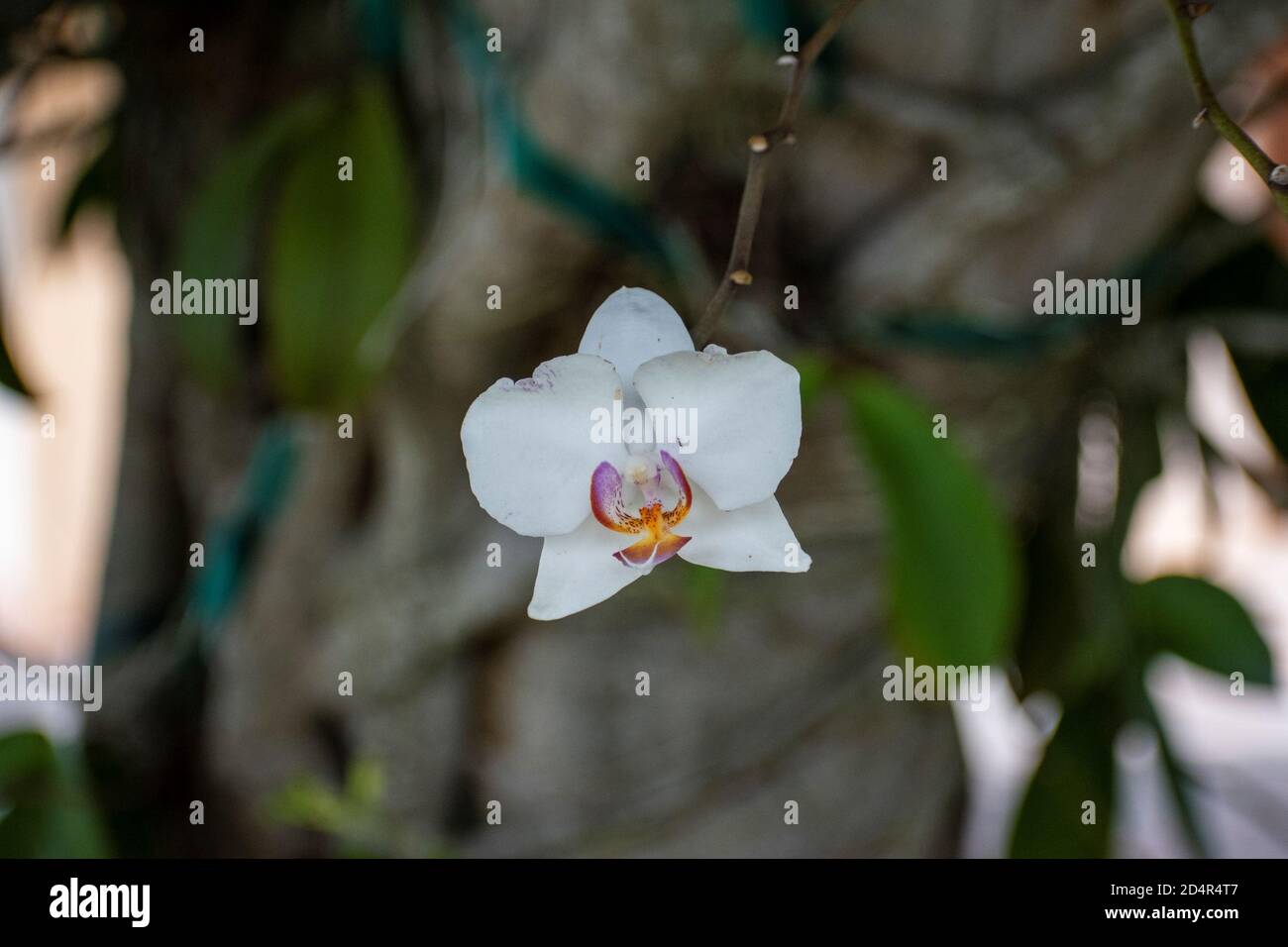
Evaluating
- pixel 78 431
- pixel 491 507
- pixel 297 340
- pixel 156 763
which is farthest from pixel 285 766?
pixel 78 431

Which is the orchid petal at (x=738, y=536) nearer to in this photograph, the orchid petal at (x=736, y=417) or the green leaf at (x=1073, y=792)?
the orchid petal at (x=736, y=417)

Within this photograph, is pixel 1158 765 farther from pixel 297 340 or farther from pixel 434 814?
pixel 297 340

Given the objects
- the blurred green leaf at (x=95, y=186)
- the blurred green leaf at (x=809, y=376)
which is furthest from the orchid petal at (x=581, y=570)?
the blurred green leaf at (x=95, y=186)

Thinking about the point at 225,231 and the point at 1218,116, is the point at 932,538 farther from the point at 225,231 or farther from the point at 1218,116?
the point at 225,231

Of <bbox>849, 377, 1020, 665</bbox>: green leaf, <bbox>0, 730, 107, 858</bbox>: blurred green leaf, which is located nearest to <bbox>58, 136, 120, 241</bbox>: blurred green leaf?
<bbox>0, 730, 107, 858</bbox>: blurred green leaf

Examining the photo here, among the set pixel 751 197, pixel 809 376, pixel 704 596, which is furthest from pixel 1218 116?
pixel 704 596

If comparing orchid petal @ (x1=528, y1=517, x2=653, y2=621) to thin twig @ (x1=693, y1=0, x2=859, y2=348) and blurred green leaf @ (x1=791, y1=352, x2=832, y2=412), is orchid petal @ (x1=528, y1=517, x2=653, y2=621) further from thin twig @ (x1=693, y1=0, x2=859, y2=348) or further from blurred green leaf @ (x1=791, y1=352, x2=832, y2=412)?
blurred green leaf @ (x1=791, y1=352, x2=832, y2=412)

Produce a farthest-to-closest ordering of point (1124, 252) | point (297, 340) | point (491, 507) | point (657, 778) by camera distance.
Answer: point (657, 778) < point (1124, 252) < point (297, 340) < point (491, 507)
